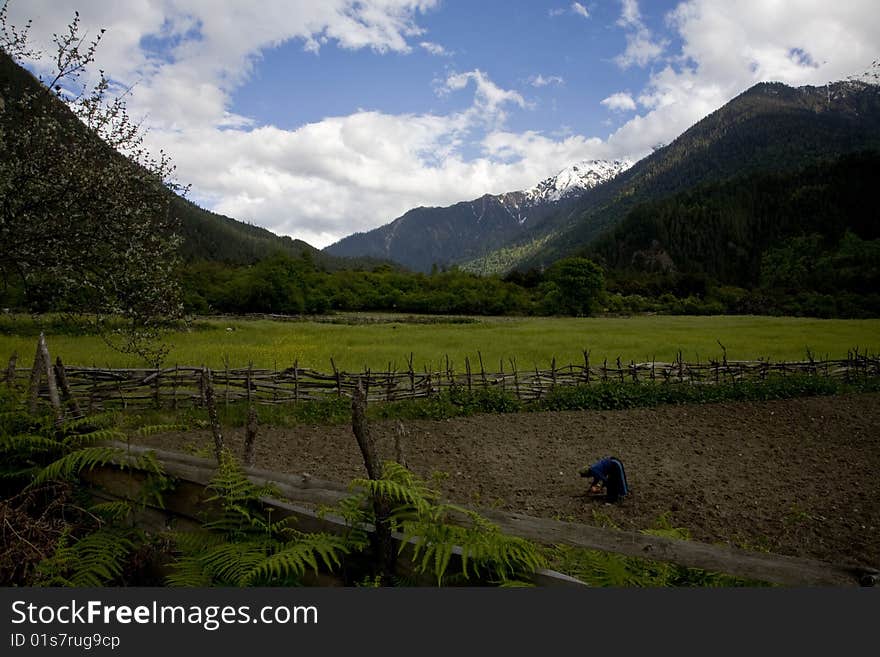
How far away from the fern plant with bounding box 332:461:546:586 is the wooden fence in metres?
9.97

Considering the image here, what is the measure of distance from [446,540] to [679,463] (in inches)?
382

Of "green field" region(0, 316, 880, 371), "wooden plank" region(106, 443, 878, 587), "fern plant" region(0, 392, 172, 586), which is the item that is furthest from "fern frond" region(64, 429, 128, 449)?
"green field" region(0, 316, 880, 371)

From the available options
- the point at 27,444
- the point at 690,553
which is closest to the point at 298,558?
the point at 690,553

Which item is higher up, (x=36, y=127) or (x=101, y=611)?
(x=36, y=127)

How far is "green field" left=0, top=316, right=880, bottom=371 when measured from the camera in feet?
75.4

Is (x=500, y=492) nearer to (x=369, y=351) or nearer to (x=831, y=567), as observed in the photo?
(x=831, y=567)

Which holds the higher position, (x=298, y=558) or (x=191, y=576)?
(x=298, y=558)

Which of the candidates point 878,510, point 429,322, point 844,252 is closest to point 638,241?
point 844,252

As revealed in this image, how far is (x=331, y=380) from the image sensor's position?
1590 centimetres

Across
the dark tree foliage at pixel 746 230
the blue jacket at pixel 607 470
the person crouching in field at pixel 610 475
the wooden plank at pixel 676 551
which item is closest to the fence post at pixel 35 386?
the wooden plank at pixel 676 551

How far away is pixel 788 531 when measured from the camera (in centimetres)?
718

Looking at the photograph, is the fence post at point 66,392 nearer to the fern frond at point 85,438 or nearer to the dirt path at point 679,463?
the fern frond at point 85,438

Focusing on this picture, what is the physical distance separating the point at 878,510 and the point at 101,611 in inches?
402

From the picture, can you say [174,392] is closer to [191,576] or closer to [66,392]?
[66,392]
